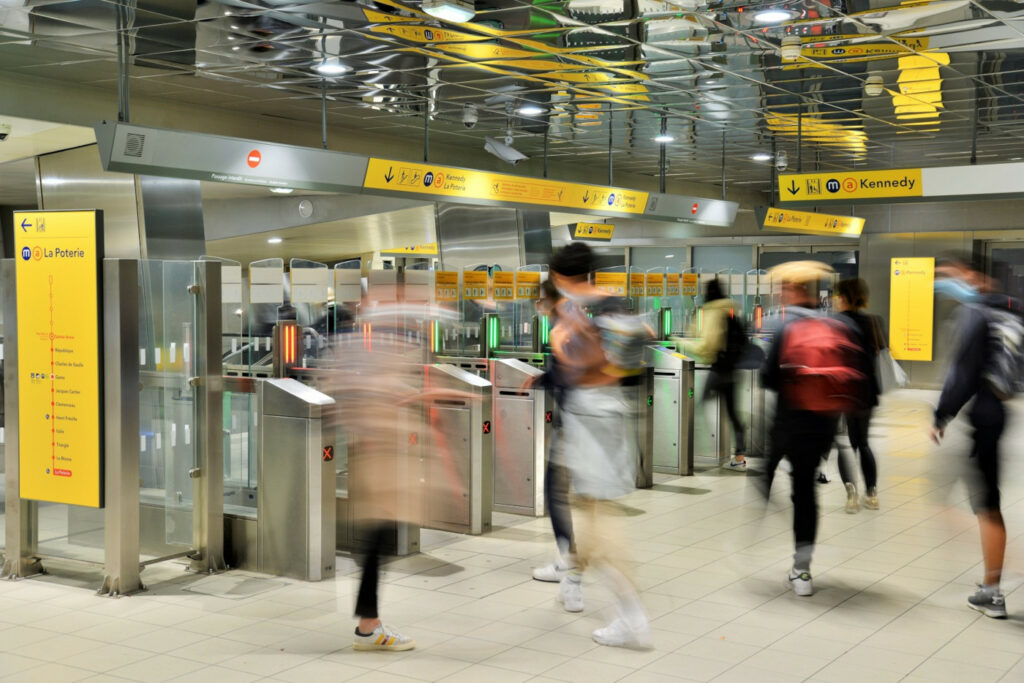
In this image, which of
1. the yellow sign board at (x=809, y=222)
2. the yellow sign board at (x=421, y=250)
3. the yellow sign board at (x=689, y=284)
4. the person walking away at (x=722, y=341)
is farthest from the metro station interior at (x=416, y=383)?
the yellow sign board at (x=421, y=250)

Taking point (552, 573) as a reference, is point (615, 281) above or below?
above

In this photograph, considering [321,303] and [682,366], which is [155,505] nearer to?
[321,303]

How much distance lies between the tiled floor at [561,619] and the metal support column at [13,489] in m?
0.17

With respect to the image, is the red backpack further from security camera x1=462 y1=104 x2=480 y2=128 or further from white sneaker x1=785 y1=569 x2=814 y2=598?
security camera x1=462 y1=104 x2=480 y2=128

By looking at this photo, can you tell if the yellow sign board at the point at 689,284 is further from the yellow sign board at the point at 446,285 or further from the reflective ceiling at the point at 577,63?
the yellow sign board at the point at 446,285

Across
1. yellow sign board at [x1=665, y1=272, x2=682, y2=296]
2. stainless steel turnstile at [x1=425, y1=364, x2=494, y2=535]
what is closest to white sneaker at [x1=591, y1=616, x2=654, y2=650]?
stainless steel turnstile at [x1=425, y1=364, x2=494, y2=535]

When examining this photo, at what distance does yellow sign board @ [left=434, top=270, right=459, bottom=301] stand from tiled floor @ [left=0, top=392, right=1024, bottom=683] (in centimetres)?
191

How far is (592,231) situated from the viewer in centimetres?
1842

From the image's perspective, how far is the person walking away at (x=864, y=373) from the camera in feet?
16.8

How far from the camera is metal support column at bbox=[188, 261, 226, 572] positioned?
19.2 ft

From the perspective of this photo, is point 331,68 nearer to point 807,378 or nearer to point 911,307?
point 807,378

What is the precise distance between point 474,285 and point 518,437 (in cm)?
134

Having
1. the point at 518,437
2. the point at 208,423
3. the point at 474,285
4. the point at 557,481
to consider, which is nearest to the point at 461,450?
the point at 518,437

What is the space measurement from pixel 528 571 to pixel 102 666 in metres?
2.43
